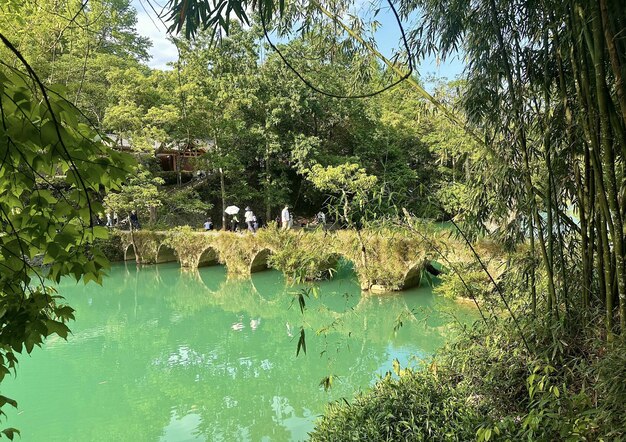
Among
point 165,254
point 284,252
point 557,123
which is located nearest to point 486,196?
point 557,123

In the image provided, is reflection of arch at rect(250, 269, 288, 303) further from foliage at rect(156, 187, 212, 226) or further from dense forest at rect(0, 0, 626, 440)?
dense forest at rect(0, 0, 626, 440)

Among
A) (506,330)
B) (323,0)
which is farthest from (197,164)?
(506,330)

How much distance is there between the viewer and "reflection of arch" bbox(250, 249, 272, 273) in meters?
11.1

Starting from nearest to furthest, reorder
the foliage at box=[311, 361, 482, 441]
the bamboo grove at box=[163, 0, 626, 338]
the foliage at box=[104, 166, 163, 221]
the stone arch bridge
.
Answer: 1. the bamboo grove at box=[163, 0, 626, 338]
2. the foliage at box=[311, 361, 482, 441]
3. the stone arch bridge
4. the foliage at box=[104, 166, 163, 221]

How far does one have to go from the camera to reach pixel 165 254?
13938 mm

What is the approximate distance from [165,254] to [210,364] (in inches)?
347

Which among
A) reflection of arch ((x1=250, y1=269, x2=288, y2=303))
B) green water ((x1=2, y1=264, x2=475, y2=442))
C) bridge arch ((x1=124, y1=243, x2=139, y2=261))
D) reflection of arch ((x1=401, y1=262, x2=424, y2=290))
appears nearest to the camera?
green water ((x1=2, y1=264, x2=475, y2=442))

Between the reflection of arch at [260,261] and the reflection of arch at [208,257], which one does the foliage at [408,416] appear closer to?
the reflection of arch at [260,261]

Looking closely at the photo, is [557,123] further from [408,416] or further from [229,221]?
[229,221]

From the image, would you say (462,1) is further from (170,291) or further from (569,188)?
(170,291)

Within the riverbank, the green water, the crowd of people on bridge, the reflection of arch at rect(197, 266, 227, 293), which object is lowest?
the green water

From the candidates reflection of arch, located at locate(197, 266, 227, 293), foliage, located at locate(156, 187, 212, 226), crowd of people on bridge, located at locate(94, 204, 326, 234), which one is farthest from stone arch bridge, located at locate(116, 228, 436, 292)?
foliage, located at locate(156, 187, 212, 226)

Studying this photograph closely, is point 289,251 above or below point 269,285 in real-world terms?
above

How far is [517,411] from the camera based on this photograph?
2.12 meters
